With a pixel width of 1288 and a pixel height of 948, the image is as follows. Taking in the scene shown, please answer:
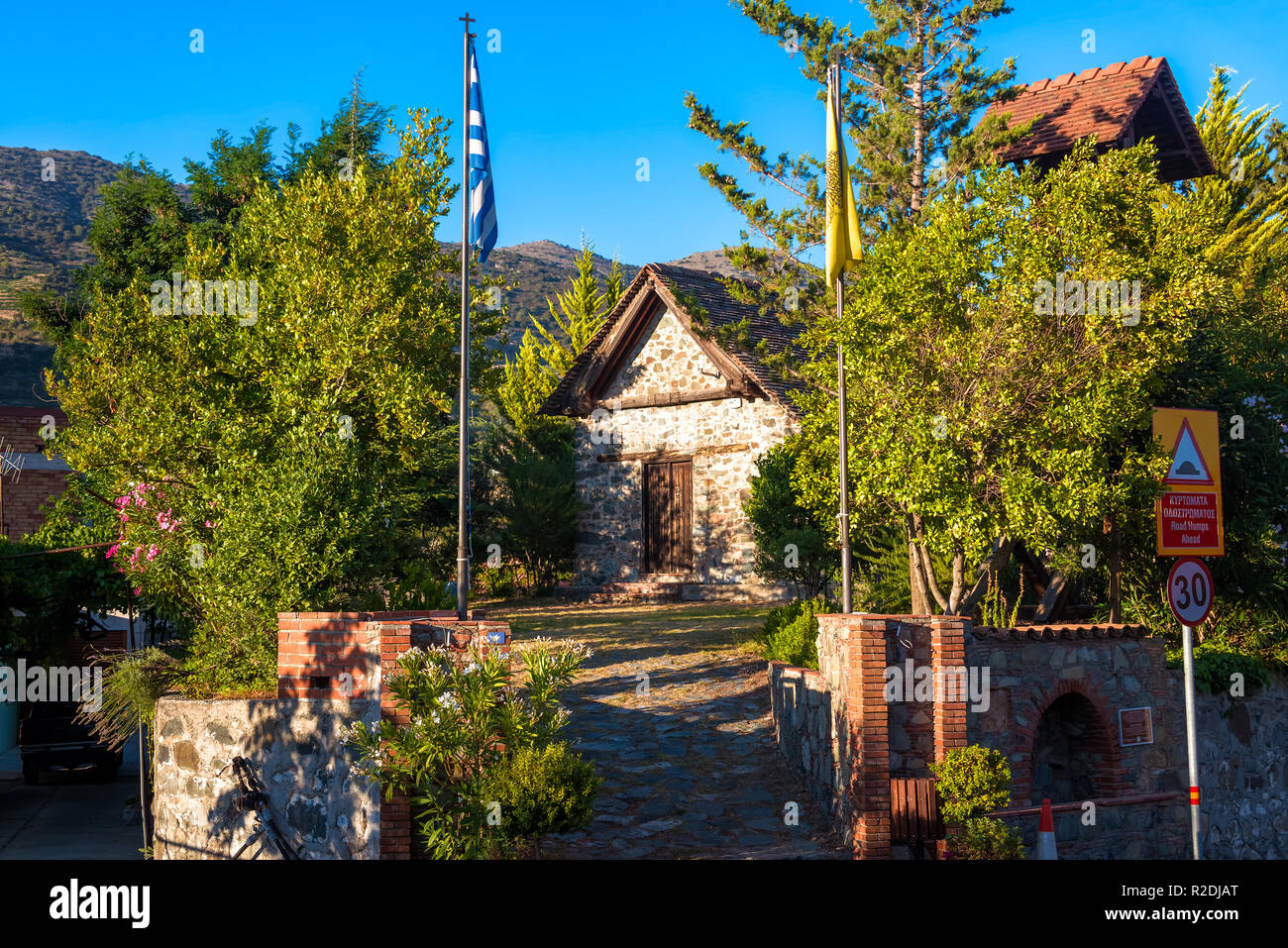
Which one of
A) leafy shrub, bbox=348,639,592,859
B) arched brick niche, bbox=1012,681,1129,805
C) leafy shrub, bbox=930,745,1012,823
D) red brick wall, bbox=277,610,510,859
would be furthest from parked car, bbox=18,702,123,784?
arched brick niche, bbox=1012,681,1129,805

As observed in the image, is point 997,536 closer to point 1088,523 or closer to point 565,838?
point 1088,523

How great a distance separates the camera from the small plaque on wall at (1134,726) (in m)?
11.2

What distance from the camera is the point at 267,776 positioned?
9469 millimetres

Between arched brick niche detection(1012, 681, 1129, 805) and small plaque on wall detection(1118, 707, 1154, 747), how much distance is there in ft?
A: 0.43

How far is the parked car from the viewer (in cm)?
1573

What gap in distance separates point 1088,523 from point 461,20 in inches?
348

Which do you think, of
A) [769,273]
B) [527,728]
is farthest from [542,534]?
[527,728]

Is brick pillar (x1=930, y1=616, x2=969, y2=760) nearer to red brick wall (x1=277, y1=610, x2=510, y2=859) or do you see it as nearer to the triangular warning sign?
the triangular warning sign

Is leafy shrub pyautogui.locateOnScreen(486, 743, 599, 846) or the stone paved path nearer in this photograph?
leafy shrub pyautogui.locateOnScreen(486, 743, 599, 846)

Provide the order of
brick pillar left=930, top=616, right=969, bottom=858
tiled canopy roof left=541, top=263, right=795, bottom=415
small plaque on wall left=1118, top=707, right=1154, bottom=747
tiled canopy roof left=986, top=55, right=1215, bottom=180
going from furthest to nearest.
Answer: tiled canopy roof left=541, top=263, right=795, bottom=415
tiled canopy roof left=986, top=55, right=1215, bottom=180
small plaque on wall left=1118, top=707, right=1154, bottom=747
brick pillar left=930, top=616, right=969, bottom=858

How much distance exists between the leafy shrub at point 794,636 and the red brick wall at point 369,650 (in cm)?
439

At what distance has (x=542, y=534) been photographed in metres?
24.1

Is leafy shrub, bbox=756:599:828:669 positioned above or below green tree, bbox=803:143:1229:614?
below

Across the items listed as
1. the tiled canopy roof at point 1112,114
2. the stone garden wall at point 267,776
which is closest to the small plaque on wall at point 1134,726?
the stone garden wall at point 267,776
